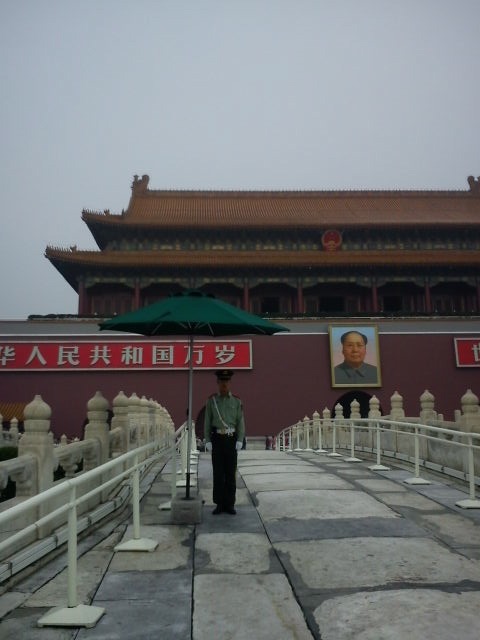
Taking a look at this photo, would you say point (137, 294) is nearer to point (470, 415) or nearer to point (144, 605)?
point (470, 415)

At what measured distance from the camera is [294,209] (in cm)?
3025

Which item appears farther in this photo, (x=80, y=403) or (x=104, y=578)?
(x=80, y=403)

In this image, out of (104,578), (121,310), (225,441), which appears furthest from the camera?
(121,310)

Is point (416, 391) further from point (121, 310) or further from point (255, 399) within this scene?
point (121, 310)

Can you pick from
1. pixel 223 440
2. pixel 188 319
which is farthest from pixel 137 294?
pixel 188 319

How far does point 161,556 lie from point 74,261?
70.4 ft

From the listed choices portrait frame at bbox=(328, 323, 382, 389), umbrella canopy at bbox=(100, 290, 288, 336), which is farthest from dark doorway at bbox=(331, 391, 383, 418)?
umbrella canopy at bbox=(100, 290, 288, 336)

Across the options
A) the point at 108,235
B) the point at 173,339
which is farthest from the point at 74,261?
the point at 173,339

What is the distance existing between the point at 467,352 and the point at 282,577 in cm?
2112

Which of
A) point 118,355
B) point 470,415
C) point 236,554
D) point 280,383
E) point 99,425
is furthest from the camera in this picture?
point 280,383

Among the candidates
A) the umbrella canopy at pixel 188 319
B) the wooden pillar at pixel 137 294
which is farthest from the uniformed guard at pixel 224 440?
the wooden pillar at pixel 137 294

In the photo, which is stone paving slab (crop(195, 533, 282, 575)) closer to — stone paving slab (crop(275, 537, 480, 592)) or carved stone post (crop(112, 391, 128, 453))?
stone paving slab (crop(275, 537, 480, 592))

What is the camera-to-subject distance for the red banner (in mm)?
22688

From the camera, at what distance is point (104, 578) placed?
370 cm
